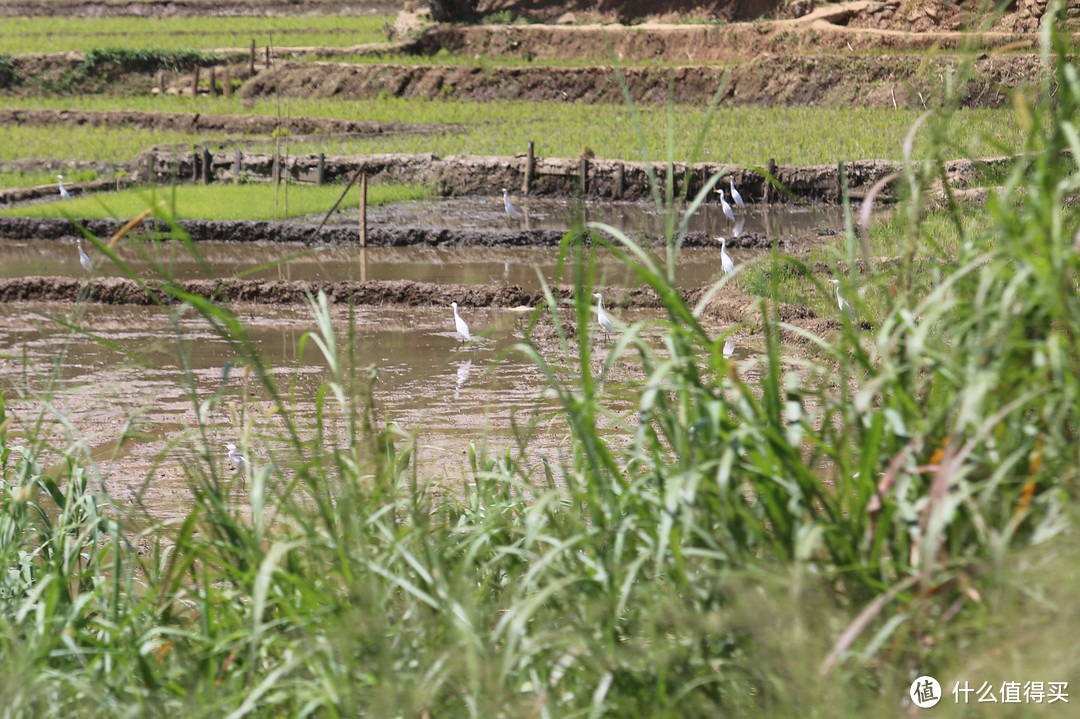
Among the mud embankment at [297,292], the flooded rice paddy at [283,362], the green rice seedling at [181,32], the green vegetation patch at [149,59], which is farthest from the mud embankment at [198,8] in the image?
the mud embankment at [297,292]

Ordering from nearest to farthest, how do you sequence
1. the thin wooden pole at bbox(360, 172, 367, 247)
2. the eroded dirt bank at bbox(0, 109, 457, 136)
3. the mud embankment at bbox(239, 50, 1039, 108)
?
1. the thin wooden pole at bbox(360, 172, 367, 247)
2. the eroded dirt bank at bbox(0, 109, 457, 136)
3. the mud embankment at bbox(239, 50, 1039, 108)

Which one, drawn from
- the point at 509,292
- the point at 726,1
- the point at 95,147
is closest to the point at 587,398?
the point at 509,292

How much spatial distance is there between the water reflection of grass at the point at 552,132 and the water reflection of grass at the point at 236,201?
2355mm

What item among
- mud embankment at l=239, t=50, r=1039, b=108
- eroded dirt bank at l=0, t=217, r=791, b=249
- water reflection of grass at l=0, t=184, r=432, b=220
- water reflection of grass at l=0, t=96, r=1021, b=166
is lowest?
eroded dirt bank at l=0, t=217, r=791, b=249

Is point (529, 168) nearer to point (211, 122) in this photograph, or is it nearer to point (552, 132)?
point (552, 132)

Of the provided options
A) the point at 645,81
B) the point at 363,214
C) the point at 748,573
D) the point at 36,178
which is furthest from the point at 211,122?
the point at 748,573

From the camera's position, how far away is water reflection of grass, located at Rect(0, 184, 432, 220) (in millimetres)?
17609

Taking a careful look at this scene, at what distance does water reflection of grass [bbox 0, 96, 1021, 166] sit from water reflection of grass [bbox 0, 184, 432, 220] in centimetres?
236

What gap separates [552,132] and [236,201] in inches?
329

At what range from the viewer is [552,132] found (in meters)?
24.7

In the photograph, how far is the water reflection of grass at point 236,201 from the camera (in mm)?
17609

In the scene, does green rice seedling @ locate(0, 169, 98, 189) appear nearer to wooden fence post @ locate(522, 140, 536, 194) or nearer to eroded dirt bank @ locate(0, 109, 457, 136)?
eroded dirt bank @ locate(0, 109, 457, 136)

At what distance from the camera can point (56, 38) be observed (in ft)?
139

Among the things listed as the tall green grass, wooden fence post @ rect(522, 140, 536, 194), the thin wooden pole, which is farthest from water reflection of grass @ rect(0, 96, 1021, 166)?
the tall green grass
